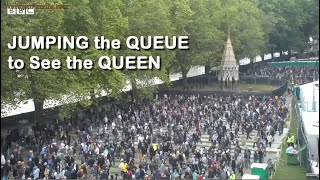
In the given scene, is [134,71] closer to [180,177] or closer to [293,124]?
[293,124]

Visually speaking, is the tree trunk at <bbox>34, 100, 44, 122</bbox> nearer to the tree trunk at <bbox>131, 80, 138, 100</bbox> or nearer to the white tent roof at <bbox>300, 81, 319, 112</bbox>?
the tree trunk at <bbox>131, 80, 138, 100</bbox>

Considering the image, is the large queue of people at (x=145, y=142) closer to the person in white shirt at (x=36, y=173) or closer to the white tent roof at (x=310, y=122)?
the person in white shirt at (x=36, y=173)

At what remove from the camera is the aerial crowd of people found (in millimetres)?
22156

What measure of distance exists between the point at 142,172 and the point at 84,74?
12059mm

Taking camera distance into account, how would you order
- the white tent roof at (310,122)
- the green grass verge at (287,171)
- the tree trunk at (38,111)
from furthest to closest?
the tree trunk at (38,111)
the white tent roof at (310,122)
the green grass verge at (287,171)

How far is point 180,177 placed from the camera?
2188cm

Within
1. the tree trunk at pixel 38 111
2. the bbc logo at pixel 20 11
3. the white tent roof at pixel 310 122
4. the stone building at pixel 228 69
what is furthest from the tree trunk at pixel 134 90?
the white tent roof at pixel 310 122

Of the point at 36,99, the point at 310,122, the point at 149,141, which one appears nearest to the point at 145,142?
the point at 149,141

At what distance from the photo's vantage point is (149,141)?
1053 inches

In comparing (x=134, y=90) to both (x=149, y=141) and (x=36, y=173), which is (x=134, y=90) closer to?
(x=149, y=141)

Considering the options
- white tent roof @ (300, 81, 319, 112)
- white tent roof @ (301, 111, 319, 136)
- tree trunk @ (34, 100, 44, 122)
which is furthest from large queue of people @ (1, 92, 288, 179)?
white tent roof @ (301, 111, 319, 136)

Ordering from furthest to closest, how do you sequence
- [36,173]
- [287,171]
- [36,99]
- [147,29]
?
[147,29], [36,99], [287,171], [36,173]

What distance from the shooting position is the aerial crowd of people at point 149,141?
72.7 ft

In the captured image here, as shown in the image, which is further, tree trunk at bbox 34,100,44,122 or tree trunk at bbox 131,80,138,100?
tree trunk at bbox 131,80,138,100
